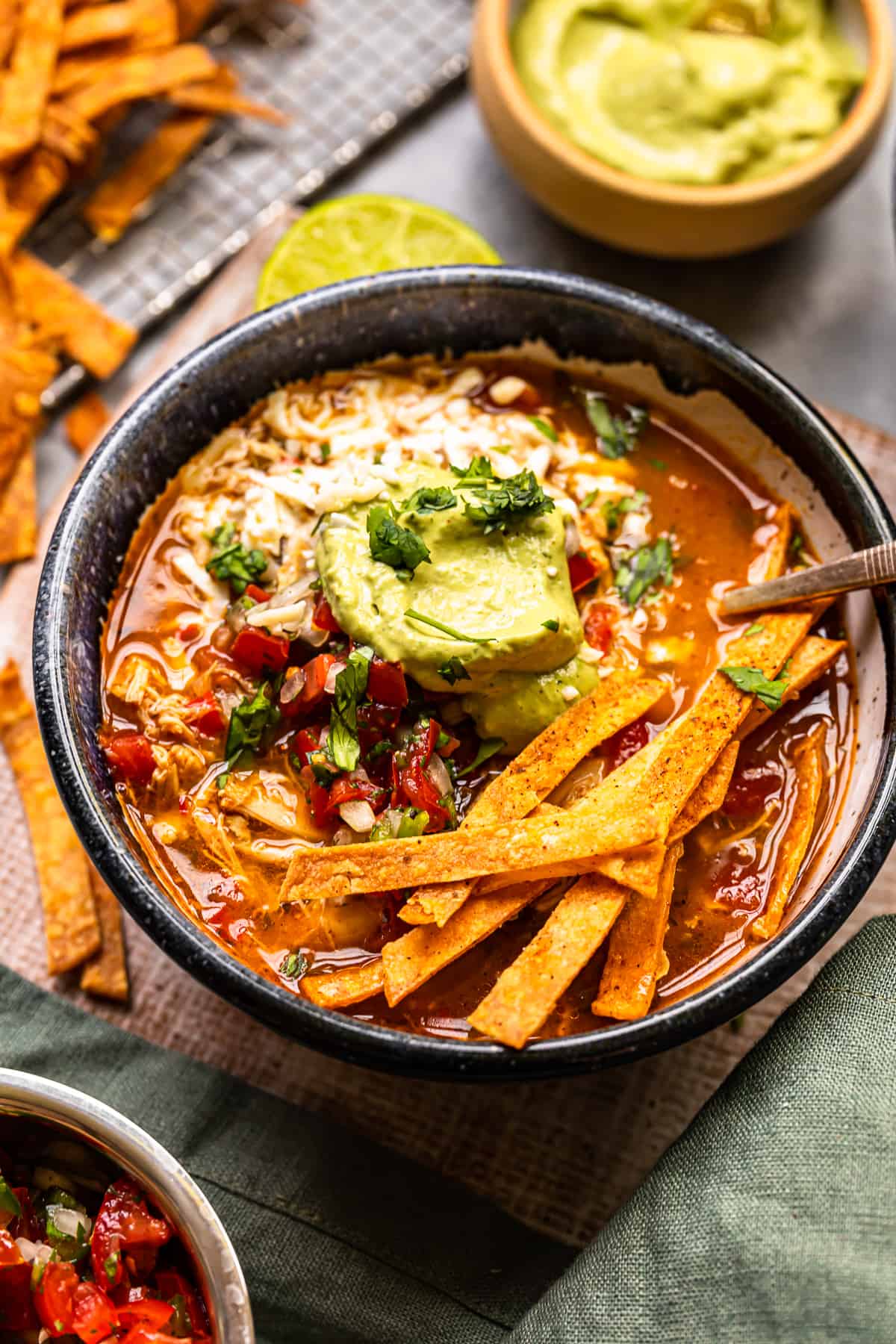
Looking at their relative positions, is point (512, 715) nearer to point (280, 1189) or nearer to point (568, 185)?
point (280, 1189)

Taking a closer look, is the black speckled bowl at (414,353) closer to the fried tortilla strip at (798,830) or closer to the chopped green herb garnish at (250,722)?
the fried tortilla strip at (798,830)

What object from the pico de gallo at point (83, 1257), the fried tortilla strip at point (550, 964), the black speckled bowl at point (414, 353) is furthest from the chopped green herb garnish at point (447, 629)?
the pico de gallo at point (83, 1257)

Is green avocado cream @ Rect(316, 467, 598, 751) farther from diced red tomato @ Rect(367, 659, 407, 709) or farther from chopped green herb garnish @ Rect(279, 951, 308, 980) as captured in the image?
chopped green herb garnish @ Rect(279, 951, 308, 980)

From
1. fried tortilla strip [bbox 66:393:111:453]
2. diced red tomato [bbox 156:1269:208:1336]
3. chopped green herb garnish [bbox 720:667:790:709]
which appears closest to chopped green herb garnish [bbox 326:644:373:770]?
chopped green herb garnish [bbox 720:667:790:709]

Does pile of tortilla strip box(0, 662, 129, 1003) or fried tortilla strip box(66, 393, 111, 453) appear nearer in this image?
pile of tortilla strip box(0, 662, 129, 1003)

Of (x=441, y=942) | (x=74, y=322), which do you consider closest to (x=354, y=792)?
(x=441, y=942)

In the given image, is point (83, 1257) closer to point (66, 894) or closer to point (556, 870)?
point (66, 894)
